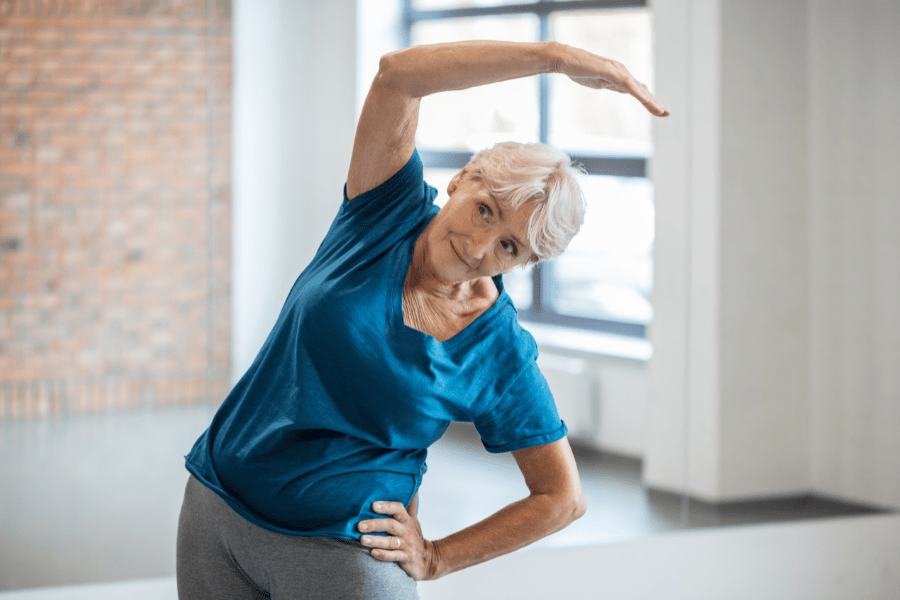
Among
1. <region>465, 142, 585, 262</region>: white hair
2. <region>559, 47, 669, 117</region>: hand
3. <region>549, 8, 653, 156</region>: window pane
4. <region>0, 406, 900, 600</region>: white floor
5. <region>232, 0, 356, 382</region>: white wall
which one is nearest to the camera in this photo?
<region>559, 47, 669, 117</region>: hand

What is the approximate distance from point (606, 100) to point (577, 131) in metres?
0.16

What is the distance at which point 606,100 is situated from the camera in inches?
115

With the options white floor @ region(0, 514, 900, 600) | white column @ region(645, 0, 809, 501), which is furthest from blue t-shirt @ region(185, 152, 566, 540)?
white column @ region(645, 0, 809, 501)

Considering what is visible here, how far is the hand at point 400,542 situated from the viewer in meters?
1.17

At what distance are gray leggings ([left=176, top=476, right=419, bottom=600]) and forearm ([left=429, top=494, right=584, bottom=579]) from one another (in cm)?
8

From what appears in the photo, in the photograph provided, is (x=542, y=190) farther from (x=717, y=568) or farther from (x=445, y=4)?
(x=717, y=568)

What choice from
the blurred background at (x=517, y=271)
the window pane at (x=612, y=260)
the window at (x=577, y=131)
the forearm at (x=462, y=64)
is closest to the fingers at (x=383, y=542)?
the forearm at (x=462, y=64)

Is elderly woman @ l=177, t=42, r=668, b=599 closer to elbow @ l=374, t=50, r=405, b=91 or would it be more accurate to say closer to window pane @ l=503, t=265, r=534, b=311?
elbow @ l=374, t=50, r=405, b=91

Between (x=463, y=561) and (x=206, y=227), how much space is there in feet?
5.67

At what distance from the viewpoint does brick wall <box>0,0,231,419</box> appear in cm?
248

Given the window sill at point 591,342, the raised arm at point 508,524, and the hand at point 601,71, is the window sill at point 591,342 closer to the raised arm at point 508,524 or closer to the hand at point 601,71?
the raised arm at point 508,524

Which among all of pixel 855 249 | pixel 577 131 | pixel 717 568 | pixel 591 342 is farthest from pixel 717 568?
pixel 577 131

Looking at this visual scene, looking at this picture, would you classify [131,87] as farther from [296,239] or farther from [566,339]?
[566,339]

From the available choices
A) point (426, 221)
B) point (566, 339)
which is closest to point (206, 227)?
point (566, 339)
